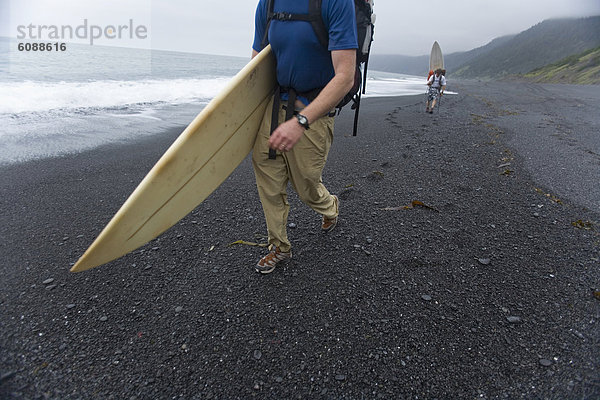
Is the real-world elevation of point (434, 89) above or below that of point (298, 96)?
above

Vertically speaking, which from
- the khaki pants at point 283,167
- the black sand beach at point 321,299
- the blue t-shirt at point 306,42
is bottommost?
the black sand beach at point 321,299

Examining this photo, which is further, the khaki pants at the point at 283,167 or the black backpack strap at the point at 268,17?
the khaki pants at the point at 283,167

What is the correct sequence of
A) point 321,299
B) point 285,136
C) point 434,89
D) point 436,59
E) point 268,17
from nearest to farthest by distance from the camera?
1. point 285,136
2. point 268,17
3. point 321,299
4. point 434,89
5. point 436,59

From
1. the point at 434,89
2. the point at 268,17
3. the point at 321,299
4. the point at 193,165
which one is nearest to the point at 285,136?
the point at 193,165

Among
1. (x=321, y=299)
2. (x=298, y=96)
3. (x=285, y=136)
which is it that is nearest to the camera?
(x=285, y=136)

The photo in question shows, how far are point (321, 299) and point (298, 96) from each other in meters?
1.44

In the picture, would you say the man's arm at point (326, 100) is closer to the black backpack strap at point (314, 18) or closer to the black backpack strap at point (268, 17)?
the black backpack strap at point (314, 18)

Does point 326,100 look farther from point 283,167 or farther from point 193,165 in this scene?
point 193,165

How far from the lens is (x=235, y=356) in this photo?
188 centimetres

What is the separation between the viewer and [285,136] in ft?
6.09

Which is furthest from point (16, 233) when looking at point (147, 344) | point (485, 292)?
point (485, 292)

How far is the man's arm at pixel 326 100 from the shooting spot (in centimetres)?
186

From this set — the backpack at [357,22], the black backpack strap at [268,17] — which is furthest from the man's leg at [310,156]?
the black backpack strap at [268,17]

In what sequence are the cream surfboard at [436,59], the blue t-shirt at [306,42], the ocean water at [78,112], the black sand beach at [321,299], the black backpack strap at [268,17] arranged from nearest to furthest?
1. the black sand beach at [321,299]
2. the blue t-shirt at [306,42]
3. the black backpack strap at [268,17]
4. the ocean water at [78,112]
5. the cream surfboard at [436,59]
